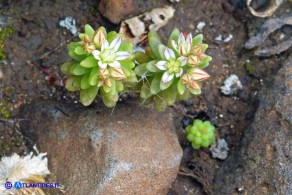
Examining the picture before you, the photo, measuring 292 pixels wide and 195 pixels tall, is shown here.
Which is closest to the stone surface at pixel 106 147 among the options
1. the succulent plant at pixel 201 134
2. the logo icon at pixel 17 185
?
the succulent plant at pixel 201 134

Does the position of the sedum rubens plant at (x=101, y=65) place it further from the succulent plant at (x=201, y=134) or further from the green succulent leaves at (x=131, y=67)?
the succulent plant at (x=201, y=134)

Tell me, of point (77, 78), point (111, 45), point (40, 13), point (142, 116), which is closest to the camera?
point (111, 45)

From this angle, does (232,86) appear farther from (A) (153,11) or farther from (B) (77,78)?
(B) (77,78)

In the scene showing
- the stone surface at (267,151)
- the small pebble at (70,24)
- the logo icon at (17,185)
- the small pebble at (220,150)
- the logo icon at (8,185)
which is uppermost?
the small pebble at (70,24)

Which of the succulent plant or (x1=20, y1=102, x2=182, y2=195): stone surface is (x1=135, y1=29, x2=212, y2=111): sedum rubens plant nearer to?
(x1=20, y1=102, x2=182, y2=195): stone surface

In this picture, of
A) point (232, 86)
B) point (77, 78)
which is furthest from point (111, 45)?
point (232, 86)

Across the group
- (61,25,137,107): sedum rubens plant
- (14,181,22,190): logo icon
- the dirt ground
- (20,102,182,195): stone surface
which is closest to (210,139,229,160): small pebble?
the dirt ground

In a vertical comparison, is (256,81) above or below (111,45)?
below

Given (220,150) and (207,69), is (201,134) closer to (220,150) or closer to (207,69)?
(220,150)
